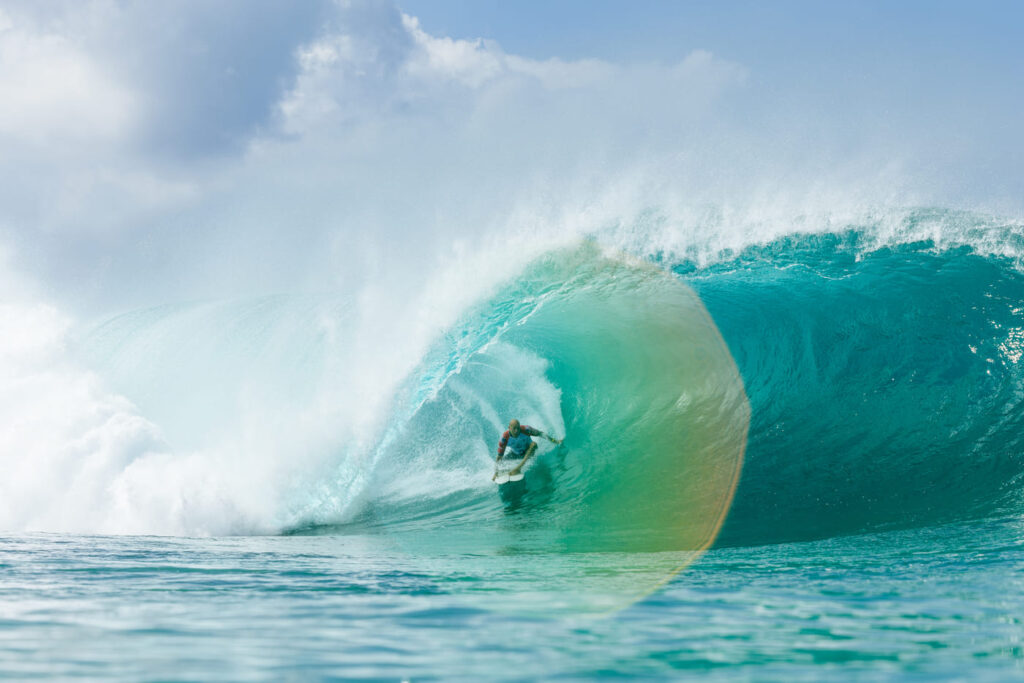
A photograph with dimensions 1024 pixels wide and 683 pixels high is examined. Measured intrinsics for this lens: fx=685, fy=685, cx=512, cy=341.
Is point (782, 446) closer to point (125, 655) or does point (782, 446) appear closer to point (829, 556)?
point (829, 556)

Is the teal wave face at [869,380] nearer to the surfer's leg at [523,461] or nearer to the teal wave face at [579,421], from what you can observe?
the teal wave face at [579,421]

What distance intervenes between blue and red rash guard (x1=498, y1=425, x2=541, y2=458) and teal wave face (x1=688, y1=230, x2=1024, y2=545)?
2.74 metres

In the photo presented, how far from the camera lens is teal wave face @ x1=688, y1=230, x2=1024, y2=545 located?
7453 mm

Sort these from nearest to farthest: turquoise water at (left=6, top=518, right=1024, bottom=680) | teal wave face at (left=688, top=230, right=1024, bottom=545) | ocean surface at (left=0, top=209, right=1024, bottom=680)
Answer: turquoise water at (left=6, top=518, right=1024, bottom=680) < ocean surface at (left=0, top=209, right=1024, bottom=680) < teal wave face at (left=688, top=230, right=1024, bottom=545)

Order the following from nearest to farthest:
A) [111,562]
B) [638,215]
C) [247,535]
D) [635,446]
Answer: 1. [111,562]
2. [247,535]
3. [635,446]
4. [638,215]

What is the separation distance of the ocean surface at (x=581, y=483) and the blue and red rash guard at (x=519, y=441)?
0.45 meters

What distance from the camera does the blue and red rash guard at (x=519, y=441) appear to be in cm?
912

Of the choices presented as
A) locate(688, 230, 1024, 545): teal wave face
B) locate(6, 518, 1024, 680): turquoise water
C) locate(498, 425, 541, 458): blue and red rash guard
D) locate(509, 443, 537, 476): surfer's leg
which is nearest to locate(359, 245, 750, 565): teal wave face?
locate(509, 443, 537, 476): surfer's leg

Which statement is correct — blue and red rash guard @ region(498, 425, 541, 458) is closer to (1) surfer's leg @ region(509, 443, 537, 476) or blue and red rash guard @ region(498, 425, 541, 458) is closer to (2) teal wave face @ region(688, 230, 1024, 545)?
(1) surfer's leg @ region(509, 443, 537, 476)

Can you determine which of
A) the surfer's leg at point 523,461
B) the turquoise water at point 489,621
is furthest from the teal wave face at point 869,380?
the surfer's leg at point 523,461

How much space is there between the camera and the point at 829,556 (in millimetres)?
5477

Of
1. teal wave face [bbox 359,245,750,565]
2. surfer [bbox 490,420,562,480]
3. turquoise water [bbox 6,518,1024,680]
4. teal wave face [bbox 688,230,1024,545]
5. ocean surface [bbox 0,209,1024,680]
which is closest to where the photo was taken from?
turquoise water [bbox 6,518,1024,680]

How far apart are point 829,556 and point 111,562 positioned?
5.64 m

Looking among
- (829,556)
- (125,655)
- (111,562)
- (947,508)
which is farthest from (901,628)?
(111,562)
